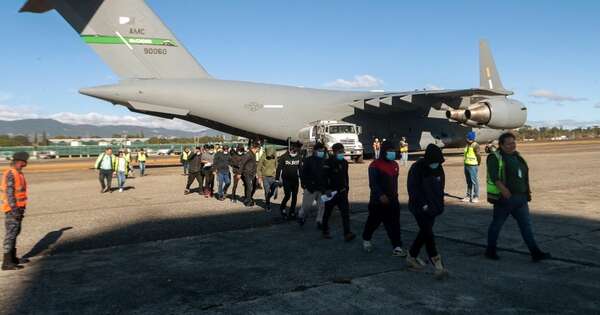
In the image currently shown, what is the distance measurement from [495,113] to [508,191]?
21607 mm

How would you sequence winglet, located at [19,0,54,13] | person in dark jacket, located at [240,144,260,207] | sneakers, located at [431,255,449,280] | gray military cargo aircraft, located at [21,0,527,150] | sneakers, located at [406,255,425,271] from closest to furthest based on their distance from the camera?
sneakers, located at [431,255,449,280] → sneakers, located at [406,255,425,271] → person in dark jacket, located at [240,144,260,207] → winglet, located at [19,0,54,13] → gray military cargo aircraft, located at [21,0,527,150]

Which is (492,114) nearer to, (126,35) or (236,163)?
(236,163)

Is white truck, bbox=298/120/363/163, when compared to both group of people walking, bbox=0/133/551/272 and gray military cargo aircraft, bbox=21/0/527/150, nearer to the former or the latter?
gray military cargo aircraft, bbox=21/0/527/150

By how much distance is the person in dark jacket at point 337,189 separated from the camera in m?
7.98

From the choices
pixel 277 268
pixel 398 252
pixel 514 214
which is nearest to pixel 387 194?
pixel 398 252

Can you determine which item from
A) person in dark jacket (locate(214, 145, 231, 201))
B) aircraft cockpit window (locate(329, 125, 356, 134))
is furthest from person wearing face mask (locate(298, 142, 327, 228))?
aircraft cockpit window (locate(329, 125, 356, 134))

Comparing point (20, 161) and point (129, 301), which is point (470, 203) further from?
point (20, 161)

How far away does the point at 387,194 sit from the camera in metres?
6.81

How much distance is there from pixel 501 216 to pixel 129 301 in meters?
5.10

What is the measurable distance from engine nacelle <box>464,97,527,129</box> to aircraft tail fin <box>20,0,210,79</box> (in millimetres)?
16860

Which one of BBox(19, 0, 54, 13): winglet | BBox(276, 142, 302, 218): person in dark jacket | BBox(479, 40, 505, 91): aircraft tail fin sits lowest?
BBox(276, 142, 302, 218): person in dark jacket

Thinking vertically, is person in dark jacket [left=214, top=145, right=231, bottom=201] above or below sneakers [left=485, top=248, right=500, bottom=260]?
above

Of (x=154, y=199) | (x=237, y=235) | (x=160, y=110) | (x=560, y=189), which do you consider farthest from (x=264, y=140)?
(x=237, y=235)

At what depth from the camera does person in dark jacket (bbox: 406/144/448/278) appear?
5.77 metres
